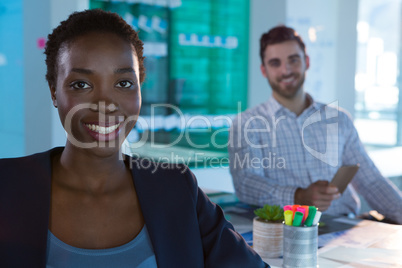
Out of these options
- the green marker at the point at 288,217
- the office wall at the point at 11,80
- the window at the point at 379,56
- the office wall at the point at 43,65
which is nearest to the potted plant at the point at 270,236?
the green marker at the point at 288,217

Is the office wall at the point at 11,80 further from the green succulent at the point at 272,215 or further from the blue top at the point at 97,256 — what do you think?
the blue top at the point at 97,256

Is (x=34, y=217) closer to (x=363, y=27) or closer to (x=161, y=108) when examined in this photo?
(x=161, y=108)

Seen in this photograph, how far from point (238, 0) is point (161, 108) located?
1.43 m

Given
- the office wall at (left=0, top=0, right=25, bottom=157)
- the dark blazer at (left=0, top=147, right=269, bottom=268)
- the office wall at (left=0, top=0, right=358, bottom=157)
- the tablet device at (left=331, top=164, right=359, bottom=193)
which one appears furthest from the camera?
the office wall at (left=0, top=0, right=25, bottom=157)

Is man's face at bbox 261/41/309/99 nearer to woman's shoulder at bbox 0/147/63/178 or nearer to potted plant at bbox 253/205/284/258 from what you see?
potted plant at bbox 253/205/284/258

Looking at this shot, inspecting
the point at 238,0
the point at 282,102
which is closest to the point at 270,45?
the point at 282,102

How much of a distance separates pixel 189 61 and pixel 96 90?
365 centimetres

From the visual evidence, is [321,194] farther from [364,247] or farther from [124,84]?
[124,84]

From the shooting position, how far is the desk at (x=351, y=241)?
1.49m

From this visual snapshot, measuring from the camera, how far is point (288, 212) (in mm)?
1410

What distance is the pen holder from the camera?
1377mm

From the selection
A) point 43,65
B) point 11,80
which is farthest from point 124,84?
point 11,80

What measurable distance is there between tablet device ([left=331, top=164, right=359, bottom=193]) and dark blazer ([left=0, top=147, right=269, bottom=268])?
888 mm

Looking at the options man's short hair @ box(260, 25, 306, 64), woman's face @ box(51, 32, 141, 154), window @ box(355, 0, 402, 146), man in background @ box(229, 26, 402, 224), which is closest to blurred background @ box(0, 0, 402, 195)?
man's short hair @ box(260, 25, 306, 64)
